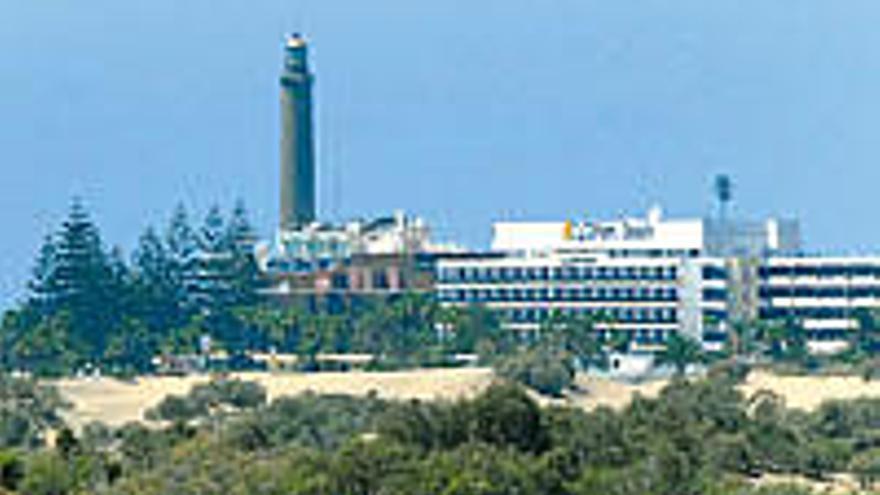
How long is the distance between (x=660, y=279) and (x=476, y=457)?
107 meters

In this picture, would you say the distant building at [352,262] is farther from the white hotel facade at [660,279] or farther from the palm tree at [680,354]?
the palm tree at [680,354]

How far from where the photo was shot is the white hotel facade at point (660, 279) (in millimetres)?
159150

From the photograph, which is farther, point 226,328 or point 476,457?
point 226,328

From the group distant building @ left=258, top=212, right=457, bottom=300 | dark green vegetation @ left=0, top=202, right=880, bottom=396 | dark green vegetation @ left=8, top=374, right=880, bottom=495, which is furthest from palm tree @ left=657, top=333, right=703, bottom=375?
dark green vegetation @ left=8, top=374, right=880, bottom=495

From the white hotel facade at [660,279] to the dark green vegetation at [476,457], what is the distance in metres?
73.0

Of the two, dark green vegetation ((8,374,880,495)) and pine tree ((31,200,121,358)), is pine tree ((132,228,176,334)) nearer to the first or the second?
pine tree ((31,200,121,358))

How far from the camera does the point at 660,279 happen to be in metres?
162

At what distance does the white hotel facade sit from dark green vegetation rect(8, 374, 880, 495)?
73044 mm

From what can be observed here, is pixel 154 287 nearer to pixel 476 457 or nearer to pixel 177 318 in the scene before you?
pixel 177 318

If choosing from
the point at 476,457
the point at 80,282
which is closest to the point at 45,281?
the point at 80,282

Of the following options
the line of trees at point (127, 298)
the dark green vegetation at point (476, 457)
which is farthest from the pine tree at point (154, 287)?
the dark green vegetation at point (476, 457)

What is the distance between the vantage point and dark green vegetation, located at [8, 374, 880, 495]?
182ft

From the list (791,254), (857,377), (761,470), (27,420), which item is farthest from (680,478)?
(791,254)

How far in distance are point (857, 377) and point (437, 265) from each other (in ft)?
143
